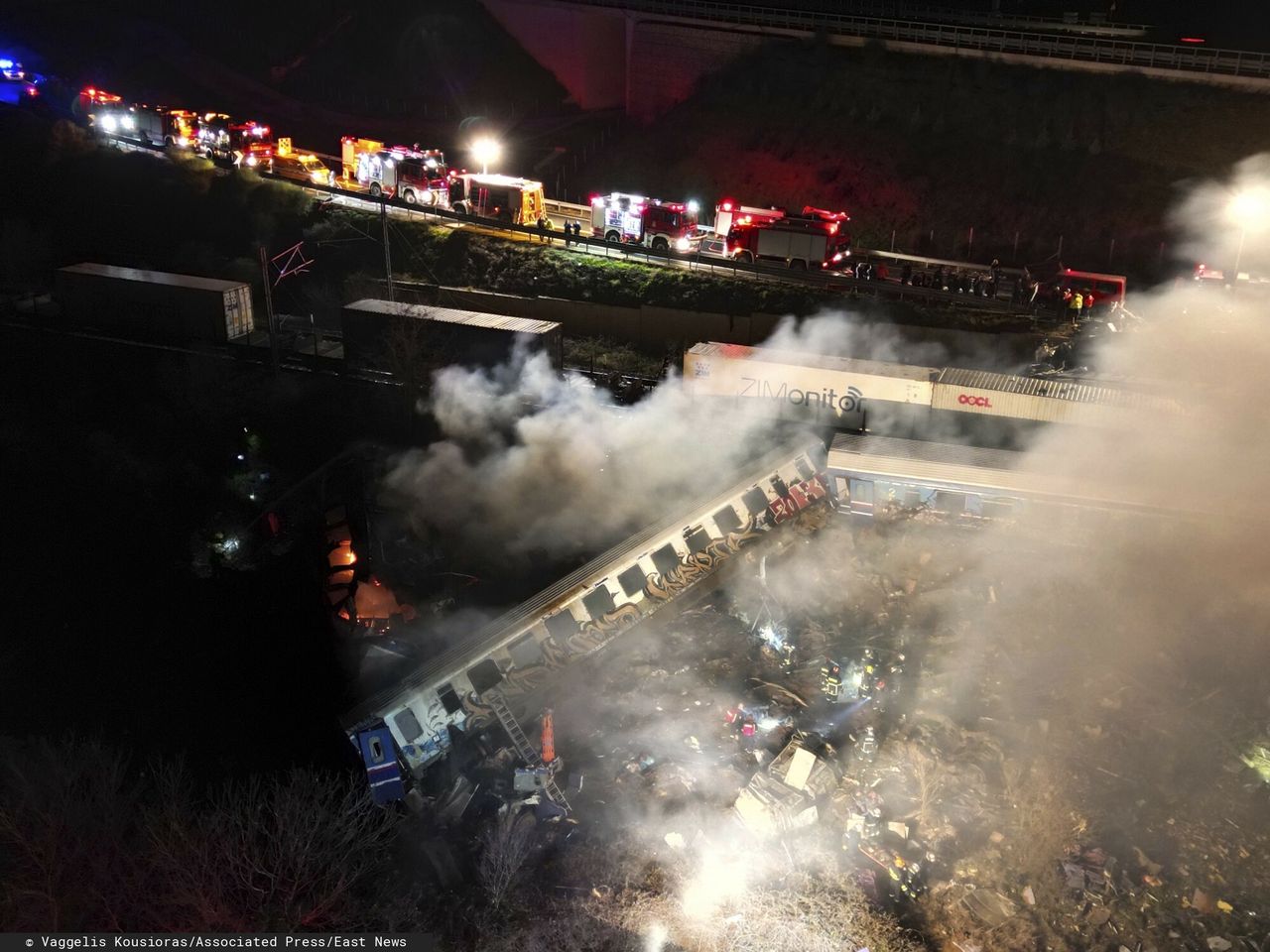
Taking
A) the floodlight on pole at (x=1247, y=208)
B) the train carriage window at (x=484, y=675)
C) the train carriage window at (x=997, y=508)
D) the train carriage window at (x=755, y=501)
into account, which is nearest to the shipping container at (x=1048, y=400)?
the train carriage window at (x=997, y=508)

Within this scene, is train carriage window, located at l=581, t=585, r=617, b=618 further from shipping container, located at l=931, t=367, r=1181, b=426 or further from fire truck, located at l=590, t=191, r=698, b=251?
fire truck, located at l=590, t=191, r=698, b=251

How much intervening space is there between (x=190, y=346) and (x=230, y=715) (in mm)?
10256

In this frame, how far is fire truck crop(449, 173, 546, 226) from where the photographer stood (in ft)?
75.6

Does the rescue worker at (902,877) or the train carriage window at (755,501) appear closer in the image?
the rescue worker at (902,877)

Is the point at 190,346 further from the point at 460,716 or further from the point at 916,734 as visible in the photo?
the point at 916,734

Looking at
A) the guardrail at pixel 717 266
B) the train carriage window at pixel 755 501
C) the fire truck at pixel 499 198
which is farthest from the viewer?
the fire truck at pixel 499 198

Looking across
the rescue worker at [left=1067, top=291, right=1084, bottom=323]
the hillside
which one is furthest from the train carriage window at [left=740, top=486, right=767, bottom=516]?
the hillside

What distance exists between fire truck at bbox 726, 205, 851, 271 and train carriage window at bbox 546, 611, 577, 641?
1190 cm

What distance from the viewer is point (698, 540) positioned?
1303cm

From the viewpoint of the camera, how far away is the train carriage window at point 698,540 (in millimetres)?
12938

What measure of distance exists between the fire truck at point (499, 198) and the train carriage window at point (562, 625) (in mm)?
13736

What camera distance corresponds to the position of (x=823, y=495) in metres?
14.7

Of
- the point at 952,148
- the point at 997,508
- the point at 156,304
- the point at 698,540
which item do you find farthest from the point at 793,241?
the point at 156,304

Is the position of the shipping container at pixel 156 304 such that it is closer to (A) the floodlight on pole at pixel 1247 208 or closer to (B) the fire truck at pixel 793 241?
(B) the fire truck at pixel 793 241
